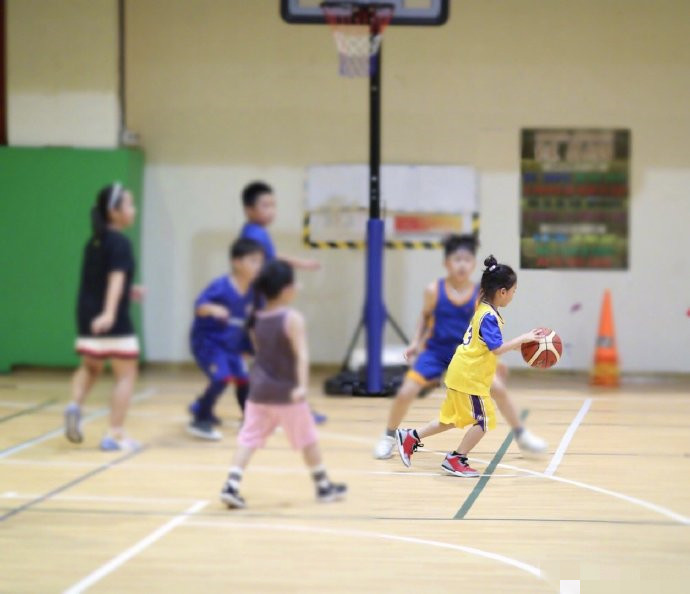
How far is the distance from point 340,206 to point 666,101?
16.7 ft

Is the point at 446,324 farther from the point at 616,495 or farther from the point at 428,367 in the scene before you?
the point at 616,495

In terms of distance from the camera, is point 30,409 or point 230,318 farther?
point 30,409

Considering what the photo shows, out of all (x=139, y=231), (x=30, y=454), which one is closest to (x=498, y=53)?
(x=30, y=454)

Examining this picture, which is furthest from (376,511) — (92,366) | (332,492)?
(92,366)

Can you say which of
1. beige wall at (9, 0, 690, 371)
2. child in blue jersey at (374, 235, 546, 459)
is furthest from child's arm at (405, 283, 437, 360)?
beige wall at (9, 0, 690, 371)

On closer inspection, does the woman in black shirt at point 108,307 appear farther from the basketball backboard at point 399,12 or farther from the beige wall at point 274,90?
the beige wall at point 274,90

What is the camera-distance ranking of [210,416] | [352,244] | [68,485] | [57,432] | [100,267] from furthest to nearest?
1. [352,244]
2. [57,432]
3. [68,485]
4. [210,416]
5. [100,267]

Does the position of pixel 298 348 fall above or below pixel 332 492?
above

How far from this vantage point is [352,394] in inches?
55.6

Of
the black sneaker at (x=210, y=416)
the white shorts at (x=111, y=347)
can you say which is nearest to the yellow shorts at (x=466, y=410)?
the black sneaker at (x=210, y=416)

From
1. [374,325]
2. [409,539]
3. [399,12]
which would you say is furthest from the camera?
[399,12]

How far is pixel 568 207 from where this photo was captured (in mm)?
1137

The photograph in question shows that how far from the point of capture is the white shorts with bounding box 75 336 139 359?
325cm

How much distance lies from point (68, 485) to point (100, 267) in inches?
33.6
